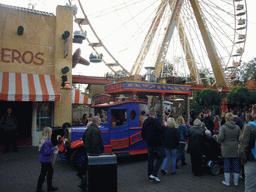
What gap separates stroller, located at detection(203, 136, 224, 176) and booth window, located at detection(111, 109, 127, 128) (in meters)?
2.58

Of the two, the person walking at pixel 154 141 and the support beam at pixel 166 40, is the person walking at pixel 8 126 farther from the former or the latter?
the support beam at pixel 166 40

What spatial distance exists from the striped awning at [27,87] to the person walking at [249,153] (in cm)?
784

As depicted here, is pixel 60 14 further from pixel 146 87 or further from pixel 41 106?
pixel 146 87

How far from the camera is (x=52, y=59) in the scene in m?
11.4

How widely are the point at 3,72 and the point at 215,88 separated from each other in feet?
57.9

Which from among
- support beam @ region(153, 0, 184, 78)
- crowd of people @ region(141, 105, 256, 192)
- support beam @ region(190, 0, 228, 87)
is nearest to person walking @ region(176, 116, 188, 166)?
crowd of people @ region(141, 105, 256, 192)

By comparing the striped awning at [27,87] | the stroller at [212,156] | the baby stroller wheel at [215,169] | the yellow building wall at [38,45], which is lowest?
the baby stroller wheel at [215,169]

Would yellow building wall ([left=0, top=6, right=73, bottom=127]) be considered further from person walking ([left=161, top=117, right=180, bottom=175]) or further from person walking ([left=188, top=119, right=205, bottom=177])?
person walking ([left=188, top=119, right=205, bottom=177])

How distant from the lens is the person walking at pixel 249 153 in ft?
13.0

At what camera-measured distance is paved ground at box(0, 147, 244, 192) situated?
5.22 m

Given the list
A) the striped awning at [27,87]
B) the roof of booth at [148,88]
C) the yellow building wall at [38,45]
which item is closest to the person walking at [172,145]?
the roof of booth at [148,88]

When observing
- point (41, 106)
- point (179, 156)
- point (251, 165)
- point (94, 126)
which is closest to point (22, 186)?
point (94, 126)

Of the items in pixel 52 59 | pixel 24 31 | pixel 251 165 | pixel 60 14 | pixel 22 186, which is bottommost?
pixel 22 186

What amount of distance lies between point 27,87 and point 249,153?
8592mm
